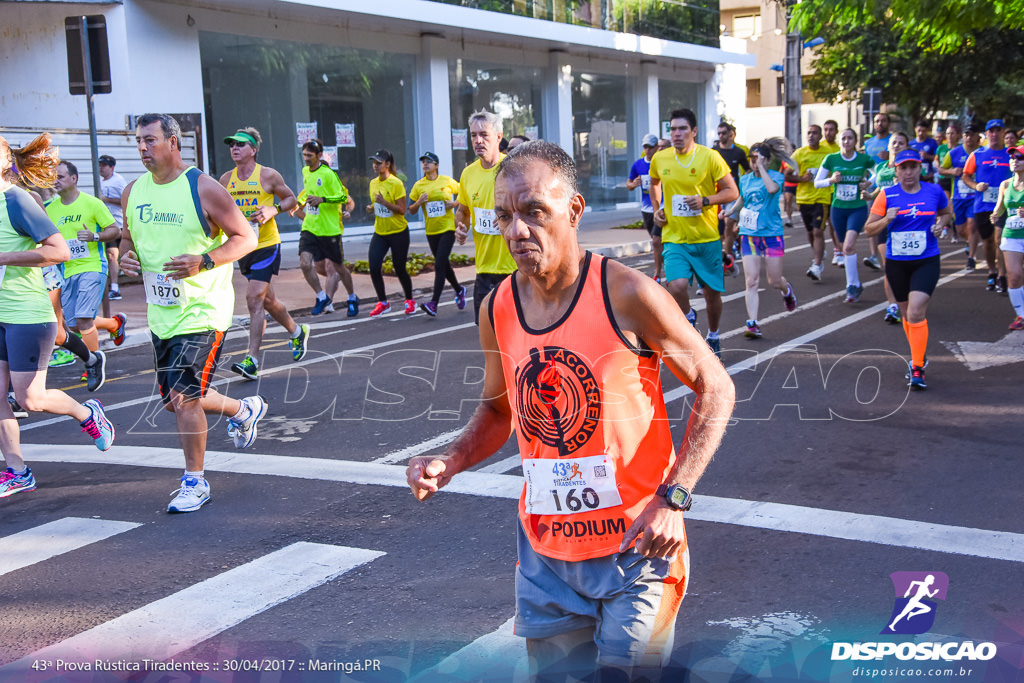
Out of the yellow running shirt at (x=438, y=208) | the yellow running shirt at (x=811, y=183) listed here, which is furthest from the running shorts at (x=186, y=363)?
the yellow running shirt at (x=811, y=183)

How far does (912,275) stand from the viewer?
8.31 metres

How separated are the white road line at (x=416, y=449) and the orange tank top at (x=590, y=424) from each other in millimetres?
3901

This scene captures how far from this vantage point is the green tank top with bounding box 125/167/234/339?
5.72m

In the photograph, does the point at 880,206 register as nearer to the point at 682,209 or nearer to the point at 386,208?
the point at 682,209

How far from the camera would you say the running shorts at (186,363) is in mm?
5641

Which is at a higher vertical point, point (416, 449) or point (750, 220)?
point (750, 220)

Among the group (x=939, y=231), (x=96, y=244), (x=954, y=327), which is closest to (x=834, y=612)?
(x=939, y=231)

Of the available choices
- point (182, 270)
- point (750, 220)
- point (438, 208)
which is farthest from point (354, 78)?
point (182, 270)

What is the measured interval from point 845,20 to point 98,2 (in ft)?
41.9

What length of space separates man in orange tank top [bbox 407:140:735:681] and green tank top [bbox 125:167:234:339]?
11.6 feet

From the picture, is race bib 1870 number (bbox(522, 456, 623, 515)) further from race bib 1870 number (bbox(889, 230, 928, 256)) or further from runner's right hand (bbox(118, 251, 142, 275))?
race bib 1870 number (bbox(889, 230, 928, 256))

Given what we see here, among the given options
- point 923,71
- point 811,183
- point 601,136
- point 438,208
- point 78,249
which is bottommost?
point 78,249

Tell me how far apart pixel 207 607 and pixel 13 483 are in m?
2.46

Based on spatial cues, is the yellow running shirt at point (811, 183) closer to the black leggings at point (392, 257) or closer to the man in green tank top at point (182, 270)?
the black leggings at point (392, 257)
